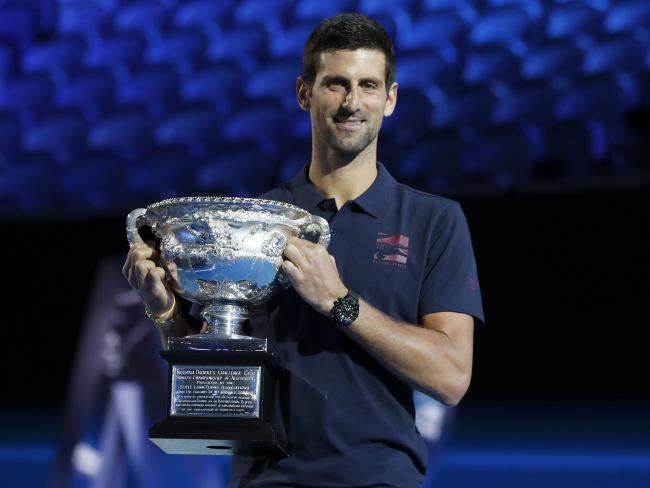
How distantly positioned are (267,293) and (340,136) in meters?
0.25

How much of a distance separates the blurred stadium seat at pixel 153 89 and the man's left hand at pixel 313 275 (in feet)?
11.1

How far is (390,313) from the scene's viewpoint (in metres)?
1.35

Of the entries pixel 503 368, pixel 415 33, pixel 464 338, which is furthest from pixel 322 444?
pixel 415 33

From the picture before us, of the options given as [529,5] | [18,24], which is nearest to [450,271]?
[529,5]

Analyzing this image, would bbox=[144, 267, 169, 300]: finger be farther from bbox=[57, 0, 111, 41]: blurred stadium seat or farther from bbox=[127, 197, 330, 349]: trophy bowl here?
bbox=[57, 0, 111, 41]: blurred stadium seat

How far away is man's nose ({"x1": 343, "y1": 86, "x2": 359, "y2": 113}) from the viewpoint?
136 cm

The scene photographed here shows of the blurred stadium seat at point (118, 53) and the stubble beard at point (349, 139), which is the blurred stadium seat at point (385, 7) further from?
the stubble beard at point (349, 139)

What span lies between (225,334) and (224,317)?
26mm

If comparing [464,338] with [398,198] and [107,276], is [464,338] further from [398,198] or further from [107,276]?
[107,276]

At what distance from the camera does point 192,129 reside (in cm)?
435

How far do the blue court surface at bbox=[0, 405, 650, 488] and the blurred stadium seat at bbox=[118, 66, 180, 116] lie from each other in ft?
7.47

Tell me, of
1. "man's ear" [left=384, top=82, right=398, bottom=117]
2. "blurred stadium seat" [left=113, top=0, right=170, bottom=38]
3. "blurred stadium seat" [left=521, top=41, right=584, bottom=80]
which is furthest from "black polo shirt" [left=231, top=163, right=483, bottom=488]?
"blurred stadium seat" [left=113, top=0, right=170, bottom=38]

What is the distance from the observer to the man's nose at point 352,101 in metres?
1.36

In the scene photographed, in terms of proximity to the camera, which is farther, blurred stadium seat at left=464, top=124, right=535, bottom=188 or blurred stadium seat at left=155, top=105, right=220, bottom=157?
blurred stadium seat at left=155, top=105, right=220, bottom=157
